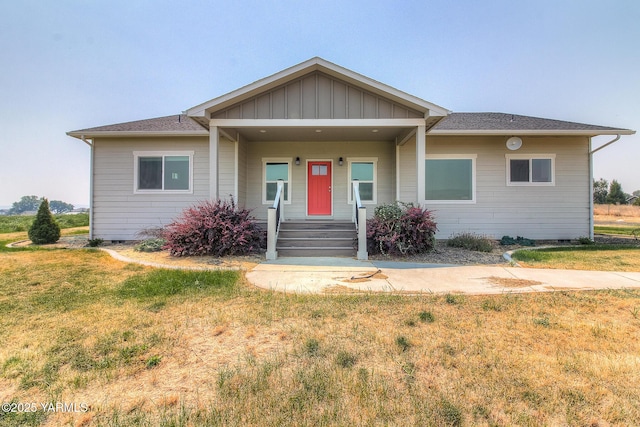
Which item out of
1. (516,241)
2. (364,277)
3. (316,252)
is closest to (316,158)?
(316,252)

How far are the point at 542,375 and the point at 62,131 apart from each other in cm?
1288

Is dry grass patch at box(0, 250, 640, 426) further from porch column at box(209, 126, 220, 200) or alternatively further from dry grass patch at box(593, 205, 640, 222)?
dry grass patch at box(593, 205, 640, 222)

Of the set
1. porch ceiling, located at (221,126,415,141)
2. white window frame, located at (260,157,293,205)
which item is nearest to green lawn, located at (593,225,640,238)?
porch ceiling, located at (221,126,415,141)

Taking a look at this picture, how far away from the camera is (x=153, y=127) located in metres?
10.1

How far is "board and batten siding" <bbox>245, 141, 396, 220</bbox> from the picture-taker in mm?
10660

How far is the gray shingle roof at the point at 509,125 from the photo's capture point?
9.22m

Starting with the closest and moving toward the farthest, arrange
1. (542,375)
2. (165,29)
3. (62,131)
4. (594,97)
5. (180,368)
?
(542,375)
(180,368)
(62,131)
(165,29)
(594,97)

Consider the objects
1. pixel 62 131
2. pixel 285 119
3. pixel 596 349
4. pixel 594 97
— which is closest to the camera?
pixel 596 349

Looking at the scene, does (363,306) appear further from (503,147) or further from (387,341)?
(503,147)

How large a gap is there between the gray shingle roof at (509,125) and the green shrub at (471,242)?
3230mm

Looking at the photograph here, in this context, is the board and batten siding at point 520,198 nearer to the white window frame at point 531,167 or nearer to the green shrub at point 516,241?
the white window frame at point 531,167

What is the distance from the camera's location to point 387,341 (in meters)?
2.88

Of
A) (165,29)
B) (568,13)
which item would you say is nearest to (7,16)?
(165,29)

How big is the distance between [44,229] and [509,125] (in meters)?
15.3
